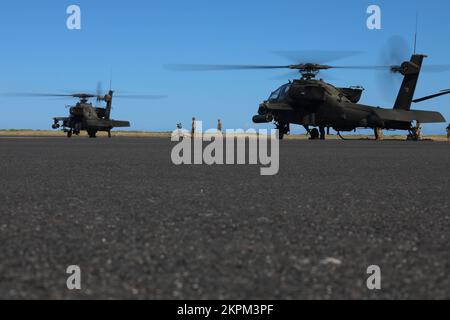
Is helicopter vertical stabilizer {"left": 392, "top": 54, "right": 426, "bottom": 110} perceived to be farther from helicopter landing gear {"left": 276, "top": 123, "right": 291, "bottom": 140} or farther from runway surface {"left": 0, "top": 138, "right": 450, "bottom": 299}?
runway surface {"left": 0, "top": 138, "right": 450, "bottom": 299}

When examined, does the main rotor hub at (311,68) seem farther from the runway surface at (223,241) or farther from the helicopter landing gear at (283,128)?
the runway surface at (223,241)

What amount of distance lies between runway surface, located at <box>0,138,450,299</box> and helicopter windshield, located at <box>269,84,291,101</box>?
2564cm

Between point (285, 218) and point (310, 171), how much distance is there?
446 cm

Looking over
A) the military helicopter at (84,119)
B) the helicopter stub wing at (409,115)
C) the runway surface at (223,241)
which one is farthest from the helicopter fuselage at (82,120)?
the runway surface at (223,241)

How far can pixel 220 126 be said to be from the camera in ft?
168

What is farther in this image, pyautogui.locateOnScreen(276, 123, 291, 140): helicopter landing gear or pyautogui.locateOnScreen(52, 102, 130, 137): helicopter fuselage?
pyautogui.locateOnScreen(52, 102, 130, 137): helicopter fuselage

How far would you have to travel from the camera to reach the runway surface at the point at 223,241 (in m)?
2.00

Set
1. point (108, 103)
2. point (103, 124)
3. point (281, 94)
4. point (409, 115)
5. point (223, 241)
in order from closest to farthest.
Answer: point (223, 241) < point (281, 94) < point (409, 115) < point (103, 124) < point (108, 103)

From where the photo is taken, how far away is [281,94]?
31391 mm

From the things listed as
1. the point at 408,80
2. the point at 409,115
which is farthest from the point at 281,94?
the point at 408,80

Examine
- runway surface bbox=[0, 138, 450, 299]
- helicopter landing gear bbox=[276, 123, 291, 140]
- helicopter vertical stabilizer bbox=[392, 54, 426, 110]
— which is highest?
helicopter vertical stabilizer bbox=[392, 54, 426, 110]

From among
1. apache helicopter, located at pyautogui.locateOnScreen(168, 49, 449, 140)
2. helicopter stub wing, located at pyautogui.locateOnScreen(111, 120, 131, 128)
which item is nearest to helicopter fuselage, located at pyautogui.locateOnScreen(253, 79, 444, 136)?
A: apache helicopter, located at pyautogui.locateOnScreen(168, 49, 449, 140)

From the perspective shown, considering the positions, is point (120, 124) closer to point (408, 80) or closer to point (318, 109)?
→ point (318, 109)

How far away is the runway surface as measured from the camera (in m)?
2.00
